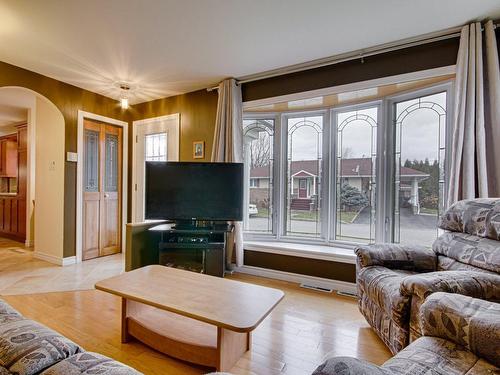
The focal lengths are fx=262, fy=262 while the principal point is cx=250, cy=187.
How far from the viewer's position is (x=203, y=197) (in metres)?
3.02

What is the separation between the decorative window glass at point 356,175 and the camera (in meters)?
2.95

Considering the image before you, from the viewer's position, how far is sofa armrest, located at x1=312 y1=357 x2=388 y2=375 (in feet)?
2.00

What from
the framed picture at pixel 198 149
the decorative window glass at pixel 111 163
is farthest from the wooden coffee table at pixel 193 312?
the decorative window glass at pixel 111 163

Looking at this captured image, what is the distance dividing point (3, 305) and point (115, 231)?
346 centimetres

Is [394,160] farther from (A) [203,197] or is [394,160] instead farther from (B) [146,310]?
(B) [146,310]

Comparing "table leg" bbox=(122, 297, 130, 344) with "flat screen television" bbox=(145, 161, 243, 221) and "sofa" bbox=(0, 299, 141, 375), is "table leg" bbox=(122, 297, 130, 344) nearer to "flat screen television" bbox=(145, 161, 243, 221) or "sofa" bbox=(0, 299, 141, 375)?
"sofa" bbox=(0, 299, 141, 375)

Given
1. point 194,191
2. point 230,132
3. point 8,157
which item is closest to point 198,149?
point 230,132

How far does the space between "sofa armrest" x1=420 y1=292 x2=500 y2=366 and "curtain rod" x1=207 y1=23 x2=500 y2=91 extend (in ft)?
7.33

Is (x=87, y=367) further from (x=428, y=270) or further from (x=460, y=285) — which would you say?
(x=428, y=270)

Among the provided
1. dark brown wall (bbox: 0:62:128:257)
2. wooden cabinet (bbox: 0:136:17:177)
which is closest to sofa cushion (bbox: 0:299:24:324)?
dark brown wall (bbox: 0:62:128:257)

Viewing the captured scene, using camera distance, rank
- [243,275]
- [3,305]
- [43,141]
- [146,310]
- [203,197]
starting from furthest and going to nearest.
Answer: [43,141] < [243,275] < [203,197] < [146,310] < [3,305]

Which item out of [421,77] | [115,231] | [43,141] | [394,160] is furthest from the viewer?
[115,231]

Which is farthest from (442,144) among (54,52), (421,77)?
(54,52)

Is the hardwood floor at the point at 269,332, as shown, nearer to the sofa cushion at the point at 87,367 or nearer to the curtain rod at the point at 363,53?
the sofa cushion at the point at 87,367
